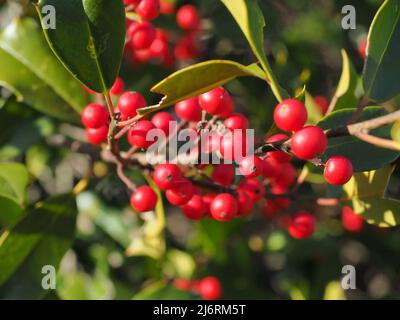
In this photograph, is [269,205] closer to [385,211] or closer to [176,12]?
[385,211]

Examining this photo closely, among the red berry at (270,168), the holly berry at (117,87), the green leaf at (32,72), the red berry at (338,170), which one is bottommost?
the red berry at (338,170)

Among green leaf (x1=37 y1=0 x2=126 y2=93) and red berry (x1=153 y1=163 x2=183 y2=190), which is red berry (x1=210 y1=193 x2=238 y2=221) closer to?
red berry (x1=153 y1=163 x2=183 y2=190)

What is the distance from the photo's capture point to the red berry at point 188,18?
199 cm

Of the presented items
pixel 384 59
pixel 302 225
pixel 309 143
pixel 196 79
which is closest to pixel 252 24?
pixel 196 79

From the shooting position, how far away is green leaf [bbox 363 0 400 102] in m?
1.25

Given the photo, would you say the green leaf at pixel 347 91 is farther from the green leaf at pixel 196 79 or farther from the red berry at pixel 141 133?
the red berry at pixel 141 133

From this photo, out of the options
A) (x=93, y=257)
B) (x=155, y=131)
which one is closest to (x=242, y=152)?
(x=155, y=131)

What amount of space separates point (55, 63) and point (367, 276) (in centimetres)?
189

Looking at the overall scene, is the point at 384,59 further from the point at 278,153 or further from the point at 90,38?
the point at 90,38

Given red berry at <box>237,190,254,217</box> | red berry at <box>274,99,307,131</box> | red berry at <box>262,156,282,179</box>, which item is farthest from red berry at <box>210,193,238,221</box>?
red berry at <box>274,99,307,131</box>

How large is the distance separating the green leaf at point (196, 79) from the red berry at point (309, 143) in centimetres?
17

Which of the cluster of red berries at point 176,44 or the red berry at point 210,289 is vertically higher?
the cluster of red berries at point 176,44

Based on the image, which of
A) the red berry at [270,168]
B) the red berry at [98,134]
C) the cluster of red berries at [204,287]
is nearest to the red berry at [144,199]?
the red berry at [98,134]

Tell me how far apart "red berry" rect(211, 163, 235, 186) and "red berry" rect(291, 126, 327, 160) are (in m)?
0.34
